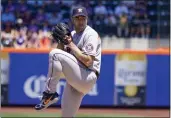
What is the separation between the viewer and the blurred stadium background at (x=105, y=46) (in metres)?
12.6

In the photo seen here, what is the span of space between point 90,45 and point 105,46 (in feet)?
35.9

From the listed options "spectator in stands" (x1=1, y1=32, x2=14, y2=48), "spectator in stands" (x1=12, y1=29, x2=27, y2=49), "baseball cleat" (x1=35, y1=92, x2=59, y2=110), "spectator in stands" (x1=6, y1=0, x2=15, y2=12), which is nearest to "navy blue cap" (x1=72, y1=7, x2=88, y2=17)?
"baseball cleat" (x1=35, y1=92, x2=59, y2=110)

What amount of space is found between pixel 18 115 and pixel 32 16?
814cm

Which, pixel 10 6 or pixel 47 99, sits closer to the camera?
pixel 47 99

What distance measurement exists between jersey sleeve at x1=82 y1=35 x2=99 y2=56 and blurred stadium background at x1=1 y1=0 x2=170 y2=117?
17.2ft

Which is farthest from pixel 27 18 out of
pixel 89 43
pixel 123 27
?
pixel 89 43

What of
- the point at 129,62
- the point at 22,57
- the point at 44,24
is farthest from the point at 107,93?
the point at 44,24

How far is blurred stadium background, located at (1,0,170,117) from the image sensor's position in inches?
494

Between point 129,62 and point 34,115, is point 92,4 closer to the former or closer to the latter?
point 129,62

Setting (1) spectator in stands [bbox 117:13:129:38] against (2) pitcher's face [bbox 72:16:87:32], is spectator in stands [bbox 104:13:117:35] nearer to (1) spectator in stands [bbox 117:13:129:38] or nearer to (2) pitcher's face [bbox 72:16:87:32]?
(1) spectator in stands [bbox 117:13:129:38]

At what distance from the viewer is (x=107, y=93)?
12570 millimetres

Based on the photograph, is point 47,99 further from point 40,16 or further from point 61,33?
point 40,16

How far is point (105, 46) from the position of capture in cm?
1692

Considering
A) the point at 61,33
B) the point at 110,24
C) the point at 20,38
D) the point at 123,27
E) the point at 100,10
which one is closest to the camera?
the point at 61,33
